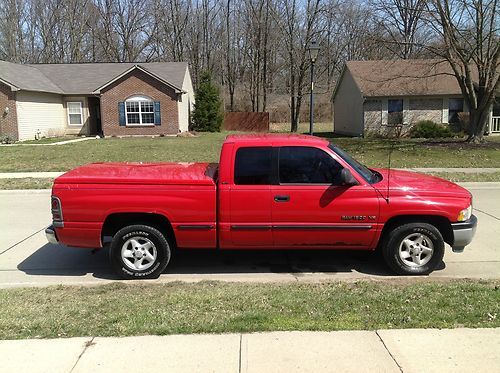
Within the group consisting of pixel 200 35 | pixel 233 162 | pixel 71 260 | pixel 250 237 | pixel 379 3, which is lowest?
pixel 71 260

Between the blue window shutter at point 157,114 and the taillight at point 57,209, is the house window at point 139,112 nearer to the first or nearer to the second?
the blue window shutter at point 157,114

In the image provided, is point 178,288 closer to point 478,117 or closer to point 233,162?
point 233,162

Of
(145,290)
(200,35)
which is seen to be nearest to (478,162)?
(145,290)

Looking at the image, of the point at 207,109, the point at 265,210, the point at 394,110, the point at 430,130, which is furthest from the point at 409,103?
the point at 265,210

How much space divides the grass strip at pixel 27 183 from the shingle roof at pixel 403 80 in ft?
74.0

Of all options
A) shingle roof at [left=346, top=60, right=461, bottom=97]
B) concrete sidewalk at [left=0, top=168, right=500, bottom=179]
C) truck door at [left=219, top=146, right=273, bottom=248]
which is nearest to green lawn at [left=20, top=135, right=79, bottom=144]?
concrete sidewalk at [left=0, top=168, right=500, bottom=179]

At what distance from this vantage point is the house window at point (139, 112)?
1253 inches

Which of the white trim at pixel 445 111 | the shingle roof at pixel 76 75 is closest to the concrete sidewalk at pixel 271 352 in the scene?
the shingle roof at pixel 76 75

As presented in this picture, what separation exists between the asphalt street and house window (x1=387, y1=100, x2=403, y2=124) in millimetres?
24902

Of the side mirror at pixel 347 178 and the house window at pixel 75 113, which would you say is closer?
the side mirror at pixel 347 178

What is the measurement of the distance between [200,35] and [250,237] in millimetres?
49900

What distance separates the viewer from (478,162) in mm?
16516

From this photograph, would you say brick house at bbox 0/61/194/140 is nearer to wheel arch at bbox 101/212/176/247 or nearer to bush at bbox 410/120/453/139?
bush at bbox 410/120/453/139

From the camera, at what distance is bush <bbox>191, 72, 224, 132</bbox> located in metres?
37.1
